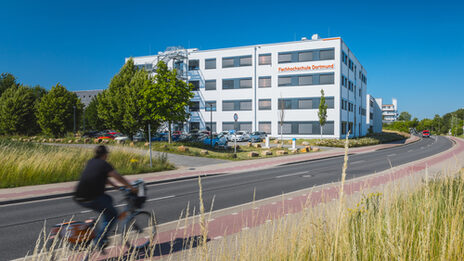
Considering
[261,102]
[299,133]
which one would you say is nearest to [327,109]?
[299,133]

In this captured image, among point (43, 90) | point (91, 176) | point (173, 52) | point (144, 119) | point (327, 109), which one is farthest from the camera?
point (43, 90)

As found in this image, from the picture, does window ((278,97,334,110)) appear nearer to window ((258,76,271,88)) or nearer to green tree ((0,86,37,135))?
window ((258,76,271,88))

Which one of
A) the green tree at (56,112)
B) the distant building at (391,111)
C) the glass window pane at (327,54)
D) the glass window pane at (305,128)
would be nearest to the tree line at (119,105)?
the green tree at (56,112)

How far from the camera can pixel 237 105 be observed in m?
55.4

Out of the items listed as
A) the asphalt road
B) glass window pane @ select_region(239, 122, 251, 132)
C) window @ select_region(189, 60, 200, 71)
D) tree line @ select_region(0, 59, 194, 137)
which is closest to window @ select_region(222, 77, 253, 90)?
window @ select_region(189, 60, 200, 71)

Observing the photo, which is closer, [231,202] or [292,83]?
[231,202]

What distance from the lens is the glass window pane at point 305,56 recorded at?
168ft

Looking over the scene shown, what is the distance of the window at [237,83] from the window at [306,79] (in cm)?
568

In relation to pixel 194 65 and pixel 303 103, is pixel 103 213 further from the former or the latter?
pixel 194 65

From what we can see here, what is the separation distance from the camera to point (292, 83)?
170 feet

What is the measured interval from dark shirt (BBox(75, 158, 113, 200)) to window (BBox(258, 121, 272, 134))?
48.9 m

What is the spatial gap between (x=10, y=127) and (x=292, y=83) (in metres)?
42.7

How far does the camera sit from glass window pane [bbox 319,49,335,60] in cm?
4959

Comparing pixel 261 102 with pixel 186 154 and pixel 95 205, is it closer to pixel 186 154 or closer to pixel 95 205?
pixel 186 154
